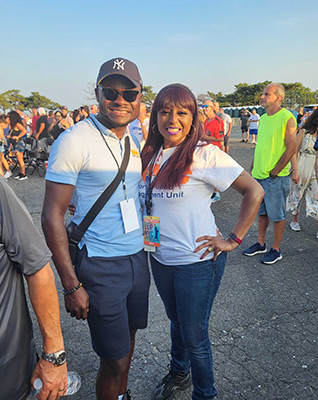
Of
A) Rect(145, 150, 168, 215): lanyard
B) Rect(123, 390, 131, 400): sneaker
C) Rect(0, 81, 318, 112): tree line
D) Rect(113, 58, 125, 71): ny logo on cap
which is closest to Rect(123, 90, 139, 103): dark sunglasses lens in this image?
Rect(113, 58, 125, 71): ny logo on cap

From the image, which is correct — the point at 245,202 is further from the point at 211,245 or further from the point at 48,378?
the point at 48,378

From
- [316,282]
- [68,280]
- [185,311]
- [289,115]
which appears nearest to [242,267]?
[316,282]

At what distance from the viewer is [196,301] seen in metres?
1.70

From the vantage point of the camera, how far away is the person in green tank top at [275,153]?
140 inches

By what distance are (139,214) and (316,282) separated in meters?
2.64

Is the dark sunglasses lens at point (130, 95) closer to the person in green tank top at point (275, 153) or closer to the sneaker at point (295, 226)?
the person in green tank top at point (275, 153)

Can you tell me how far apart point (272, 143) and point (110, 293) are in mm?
2886

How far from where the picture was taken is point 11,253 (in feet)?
3.48

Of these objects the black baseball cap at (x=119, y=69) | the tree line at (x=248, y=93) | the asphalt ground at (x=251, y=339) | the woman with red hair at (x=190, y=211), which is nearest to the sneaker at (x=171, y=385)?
Answer: the asphalt ground at (x=251, y=339)

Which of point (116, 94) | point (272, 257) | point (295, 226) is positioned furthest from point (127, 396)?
point (295, 226)

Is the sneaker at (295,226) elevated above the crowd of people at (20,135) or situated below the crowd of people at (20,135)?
below

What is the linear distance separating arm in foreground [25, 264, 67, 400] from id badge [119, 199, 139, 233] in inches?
20.3

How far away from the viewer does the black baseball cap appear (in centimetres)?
160

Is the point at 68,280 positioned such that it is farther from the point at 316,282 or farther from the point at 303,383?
the point at 316,282
